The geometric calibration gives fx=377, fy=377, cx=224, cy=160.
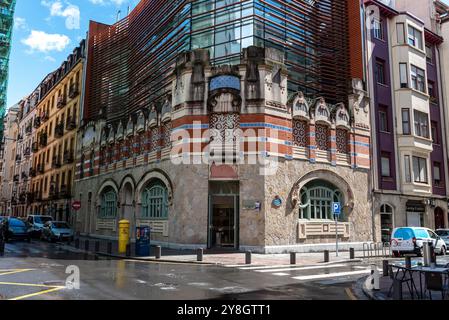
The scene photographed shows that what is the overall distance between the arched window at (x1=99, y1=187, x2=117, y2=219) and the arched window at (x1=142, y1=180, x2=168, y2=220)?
15.2 feet

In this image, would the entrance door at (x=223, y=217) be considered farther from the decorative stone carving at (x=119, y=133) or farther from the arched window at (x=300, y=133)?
the decorative stone carving at (x=119, y=133)

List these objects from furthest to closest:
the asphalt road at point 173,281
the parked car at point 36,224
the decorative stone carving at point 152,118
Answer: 1. the parked car at point 36,224
2. the decorative stone carving at point 152,118
3. the asphalt road at point 173,281

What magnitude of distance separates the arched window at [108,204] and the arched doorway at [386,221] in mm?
18834

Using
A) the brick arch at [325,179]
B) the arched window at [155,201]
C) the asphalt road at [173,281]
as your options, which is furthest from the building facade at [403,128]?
the arched window at [155,201]

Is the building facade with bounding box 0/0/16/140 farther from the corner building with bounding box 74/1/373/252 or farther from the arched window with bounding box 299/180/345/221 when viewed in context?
the arched window with bounding box 299/180/345/221

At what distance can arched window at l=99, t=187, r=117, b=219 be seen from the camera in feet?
92.7

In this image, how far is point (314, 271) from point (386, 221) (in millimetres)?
14117

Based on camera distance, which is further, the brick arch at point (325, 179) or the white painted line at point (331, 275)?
the brick arch at point (325, 179)

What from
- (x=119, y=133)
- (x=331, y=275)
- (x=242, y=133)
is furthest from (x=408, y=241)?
(x=119, y=133)

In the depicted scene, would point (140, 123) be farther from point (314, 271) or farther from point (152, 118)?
point (314, 271)

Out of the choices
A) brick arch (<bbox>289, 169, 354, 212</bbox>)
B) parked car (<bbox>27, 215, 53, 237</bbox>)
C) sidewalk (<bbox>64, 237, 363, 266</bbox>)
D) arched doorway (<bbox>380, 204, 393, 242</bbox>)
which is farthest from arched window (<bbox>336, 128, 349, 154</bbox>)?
parked car (<bbox>27, 215, 53, 237</bbox>)

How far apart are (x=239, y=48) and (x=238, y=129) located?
575cm

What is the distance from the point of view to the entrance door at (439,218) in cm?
2895
